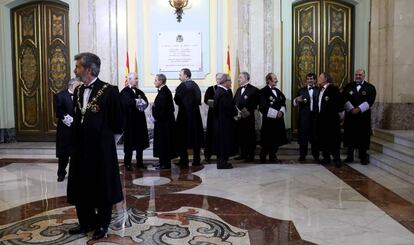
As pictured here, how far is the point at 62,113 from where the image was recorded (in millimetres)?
5848

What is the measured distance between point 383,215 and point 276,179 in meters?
1.88

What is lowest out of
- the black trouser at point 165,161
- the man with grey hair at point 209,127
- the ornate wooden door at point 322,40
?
the black trouser at point 165,161

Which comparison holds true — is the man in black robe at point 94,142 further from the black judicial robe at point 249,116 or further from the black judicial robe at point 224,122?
the black judicial robe at point 249,116

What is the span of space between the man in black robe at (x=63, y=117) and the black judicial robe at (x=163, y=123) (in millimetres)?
1385

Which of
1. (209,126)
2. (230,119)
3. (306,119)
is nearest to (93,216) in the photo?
(230,119)

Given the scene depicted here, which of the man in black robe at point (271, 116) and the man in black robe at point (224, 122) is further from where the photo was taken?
the man in black robe at point (271, 116)

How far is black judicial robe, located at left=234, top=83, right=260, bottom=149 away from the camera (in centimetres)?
764

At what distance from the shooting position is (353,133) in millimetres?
7176

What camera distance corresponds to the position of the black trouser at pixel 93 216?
383 centimetres

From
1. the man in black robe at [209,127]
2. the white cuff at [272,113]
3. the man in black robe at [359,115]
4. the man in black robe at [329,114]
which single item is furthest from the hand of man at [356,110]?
the man in black robe at [209,127]

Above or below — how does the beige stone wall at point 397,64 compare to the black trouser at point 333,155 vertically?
above

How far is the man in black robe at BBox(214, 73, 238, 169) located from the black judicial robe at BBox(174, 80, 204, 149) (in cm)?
42

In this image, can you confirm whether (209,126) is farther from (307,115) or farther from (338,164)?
(338,164)

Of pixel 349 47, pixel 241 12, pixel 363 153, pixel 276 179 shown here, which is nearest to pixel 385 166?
pixel 363 153
